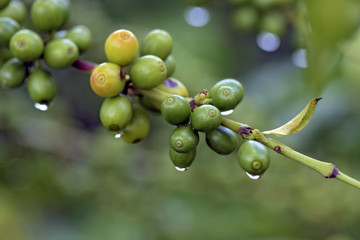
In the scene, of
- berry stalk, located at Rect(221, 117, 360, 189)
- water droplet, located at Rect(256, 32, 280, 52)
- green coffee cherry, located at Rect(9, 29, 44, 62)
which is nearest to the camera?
berry stalk, located at Rect(221, 117, 360, 189)

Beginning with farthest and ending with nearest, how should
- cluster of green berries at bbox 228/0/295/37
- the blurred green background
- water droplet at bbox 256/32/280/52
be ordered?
the blurred green background → water droplet at bbox 256/32/280/52 → cluster of green berries at bbox 228/0/295/37

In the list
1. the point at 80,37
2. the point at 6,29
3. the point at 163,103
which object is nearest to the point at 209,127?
the point at 163,103

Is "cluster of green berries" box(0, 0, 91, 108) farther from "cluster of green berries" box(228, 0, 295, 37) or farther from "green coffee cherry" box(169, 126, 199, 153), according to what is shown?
"cluster of green berries" box(228, 0, 295, 37)

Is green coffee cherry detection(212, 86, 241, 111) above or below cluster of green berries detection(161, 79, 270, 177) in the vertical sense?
above

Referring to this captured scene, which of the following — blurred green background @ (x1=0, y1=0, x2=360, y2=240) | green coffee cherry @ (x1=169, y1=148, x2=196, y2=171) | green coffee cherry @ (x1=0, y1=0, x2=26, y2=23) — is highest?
blurred green background @ (x1=0, y1=0, x2=360, y2=240)

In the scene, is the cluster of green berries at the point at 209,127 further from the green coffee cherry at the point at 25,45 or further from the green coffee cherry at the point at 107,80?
the green coffee cherry at the point at 25,45

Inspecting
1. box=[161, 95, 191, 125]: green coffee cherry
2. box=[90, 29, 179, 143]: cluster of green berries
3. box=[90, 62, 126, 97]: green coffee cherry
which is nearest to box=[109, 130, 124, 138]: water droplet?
box=[90, 29, 179, 143]: cluster of green berries

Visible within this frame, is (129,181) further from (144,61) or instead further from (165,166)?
(144,61)
